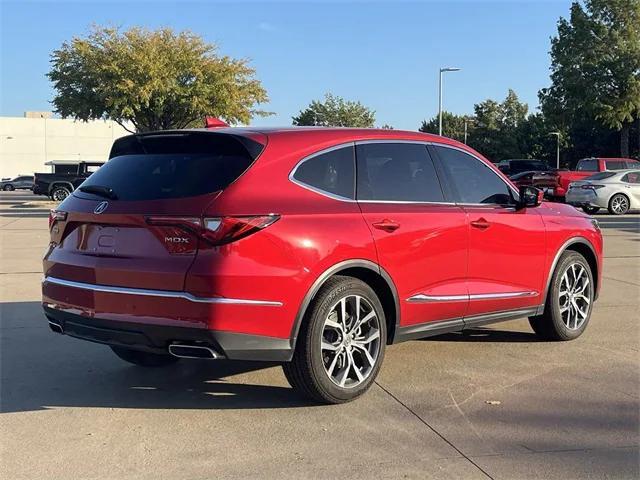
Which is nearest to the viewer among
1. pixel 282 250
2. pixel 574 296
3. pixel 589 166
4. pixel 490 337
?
pixel 282 250

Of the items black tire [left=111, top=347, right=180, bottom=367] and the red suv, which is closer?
the red suv

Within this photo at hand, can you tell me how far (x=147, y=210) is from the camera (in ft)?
13.4

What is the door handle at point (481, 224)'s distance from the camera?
5.30 metres

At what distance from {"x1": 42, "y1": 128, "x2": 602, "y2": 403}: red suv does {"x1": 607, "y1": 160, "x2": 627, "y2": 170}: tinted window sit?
21667mm

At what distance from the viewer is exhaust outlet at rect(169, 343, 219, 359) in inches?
155

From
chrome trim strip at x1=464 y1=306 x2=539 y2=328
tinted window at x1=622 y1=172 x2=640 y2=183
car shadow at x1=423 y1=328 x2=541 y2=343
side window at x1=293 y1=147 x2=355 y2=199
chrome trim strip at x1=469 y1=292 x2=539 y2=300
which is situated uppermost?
tinted window at x1=622 y1=172 x2=640 y2=183

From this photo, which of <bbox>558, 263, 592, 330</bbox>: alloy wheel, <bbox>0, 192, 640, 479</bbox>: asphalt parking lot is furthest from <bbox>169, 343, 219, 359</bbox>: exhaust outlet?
<bbox>558, 263, 592, 330</bbox>: alloy wheel

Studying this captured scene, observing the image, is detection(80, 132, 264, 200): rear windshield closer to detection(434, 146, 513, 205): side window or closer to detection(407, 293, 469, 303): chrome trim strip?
detection(407, 293, 469, 303): chrome trim strip

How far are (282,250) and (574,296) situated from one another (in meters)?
3.50

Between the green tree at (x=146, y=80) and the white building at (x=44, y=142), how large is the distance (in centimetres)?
5079

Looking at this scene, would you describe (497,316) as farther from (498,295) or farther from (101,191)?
(101,191)

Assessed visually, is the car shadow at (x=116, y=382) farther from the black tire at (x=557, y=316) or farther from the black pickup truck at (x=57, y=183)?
the black pickup truck at (x=57, y=183)

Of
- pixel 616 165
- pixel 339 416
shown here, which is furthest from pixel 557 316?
pixel 616 165

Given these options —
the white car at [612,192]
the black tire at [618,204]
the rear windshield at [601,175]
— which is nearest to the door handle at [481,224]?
the white car at [612,192]
